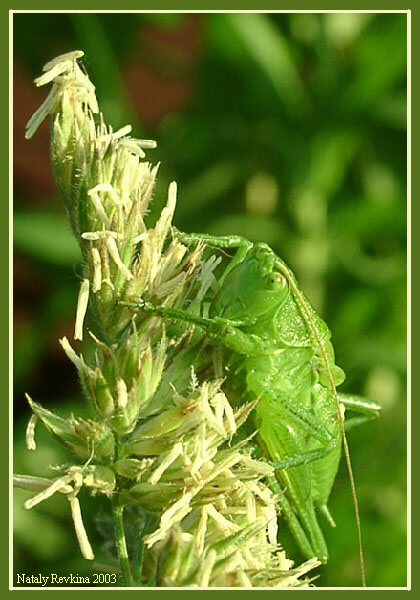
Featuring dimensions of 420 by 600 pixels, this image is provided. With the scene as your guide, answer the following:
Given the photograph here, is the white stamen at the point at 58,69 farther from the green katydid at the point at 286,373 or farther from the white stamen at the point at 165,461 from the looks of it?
the white stamen at the point at 165,461

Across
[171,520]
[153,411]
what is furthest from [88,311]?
[171,520]

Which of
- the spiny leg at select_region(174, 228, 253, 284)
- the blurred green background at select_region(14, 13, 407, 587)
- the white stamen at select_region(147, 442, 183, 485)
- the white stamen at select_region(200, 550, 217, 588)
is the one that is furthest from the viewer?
the blurred green background at select_region(14, 13, 407, 587)

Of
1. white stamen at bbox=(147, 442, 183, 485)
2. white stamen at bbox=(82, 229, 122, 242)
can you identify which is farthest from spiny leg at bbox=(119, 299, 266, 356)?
white stamen at bbox=(147, 442, 183, 485)

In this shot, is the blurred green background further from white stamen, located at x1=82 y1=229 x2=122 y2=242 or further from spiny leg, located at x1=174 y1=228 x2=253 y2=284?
white stamen, located at x1=82 y1=229 x2=122 y2=242

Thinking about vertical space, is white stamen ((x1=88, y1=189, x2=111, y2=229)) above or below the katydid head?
above

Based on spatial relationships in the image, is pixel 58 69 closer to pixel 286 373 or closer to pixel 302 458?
pixel 286 373

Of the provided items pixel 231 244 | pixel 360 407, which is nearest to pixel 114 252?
pixel 231 244

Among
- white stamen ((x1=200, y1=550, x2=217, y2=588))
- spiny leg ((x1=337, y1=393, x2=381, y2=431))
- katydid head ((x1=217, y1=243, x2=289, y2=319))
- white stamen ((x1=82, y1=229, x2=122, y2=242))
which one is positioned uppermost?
white stamen ((x1=82, y1=229, x2=122, y2=242))
